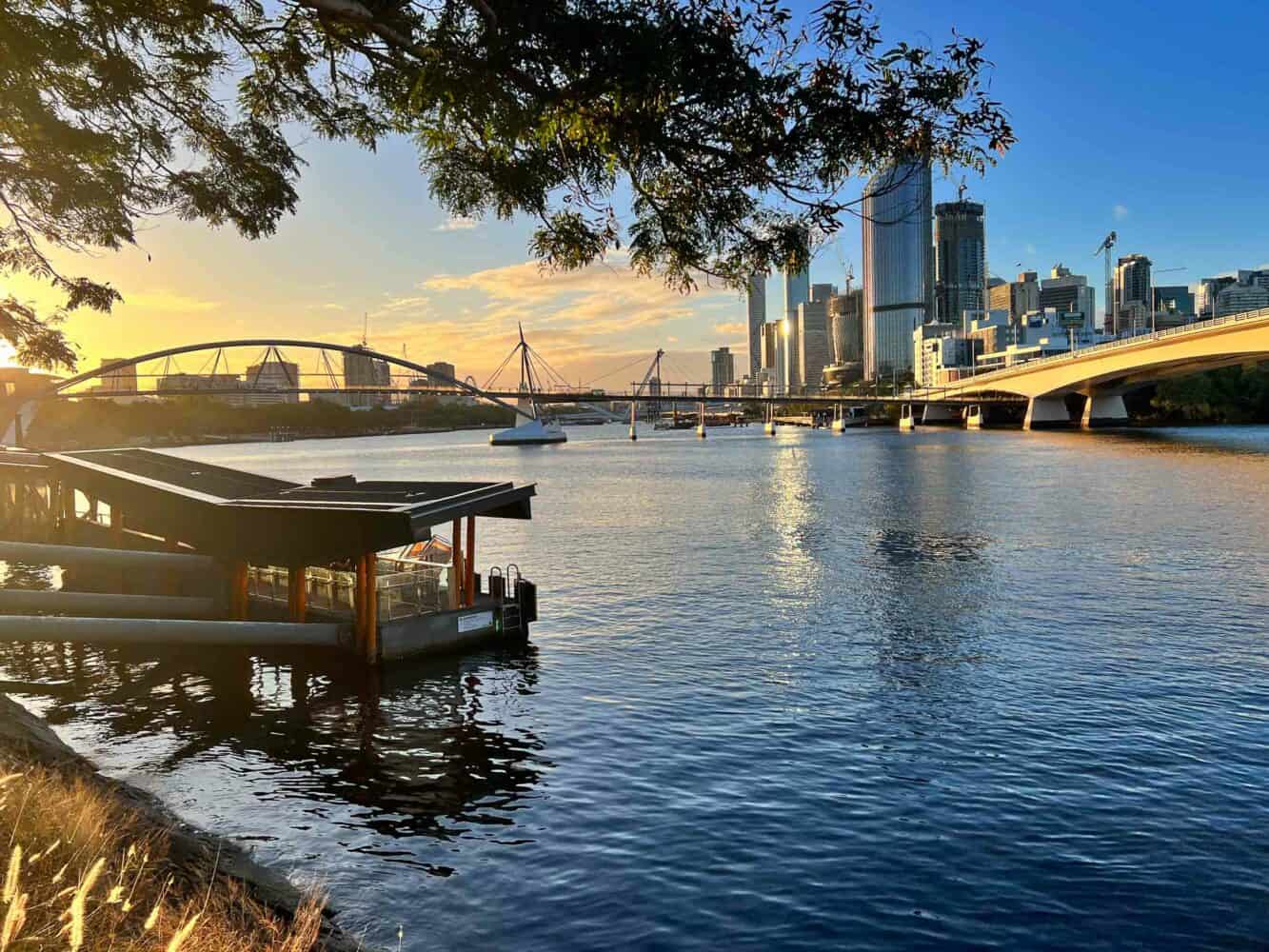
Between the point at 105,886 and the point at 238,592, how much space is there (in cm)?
2092

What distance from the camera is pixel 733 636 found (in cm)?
3034

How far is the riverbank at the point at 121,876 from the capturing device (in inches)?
284

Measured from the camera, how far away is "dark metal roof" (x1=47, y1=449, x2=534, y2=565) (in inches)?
1029

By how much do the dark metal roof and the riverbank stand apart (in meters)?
9.79

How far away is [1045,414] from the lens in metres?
182

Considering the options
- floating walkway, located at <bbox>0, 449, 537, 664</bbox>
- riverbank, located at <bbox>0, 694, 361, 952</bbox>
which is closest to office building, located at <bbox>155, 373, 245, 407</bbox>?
floating walkway, located at <bbox>0, 449, 537, 664</bbox>

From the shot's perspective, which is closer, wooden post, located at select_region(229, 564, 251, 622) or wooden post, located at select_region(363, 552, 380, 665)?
wooden post, located at select_region(363, 552, 380, 665)

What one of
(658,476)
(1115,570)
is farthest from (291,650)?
(658,476)

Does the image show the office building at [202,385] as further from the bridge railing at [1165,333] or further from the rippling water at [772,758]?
the bridge railing at [1165,333]

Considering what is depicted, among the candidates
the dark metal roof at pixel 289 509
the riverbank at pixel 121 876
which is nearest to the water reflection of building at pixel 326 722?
the riverbank at pixel 121 876

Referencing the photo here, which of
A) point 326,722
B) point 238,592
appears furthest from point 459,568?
point 326,722

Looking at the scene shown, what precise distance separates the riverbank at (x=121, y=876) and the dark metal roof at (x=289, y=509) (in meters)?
9.79

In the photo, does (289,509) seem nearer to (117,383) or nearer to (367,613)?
(367,613)

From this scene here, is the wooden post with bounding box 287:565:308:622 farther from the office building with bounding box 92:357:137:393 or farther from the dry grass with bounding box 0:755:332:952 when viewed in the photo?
the office building with bounding box 92:357:137:393
